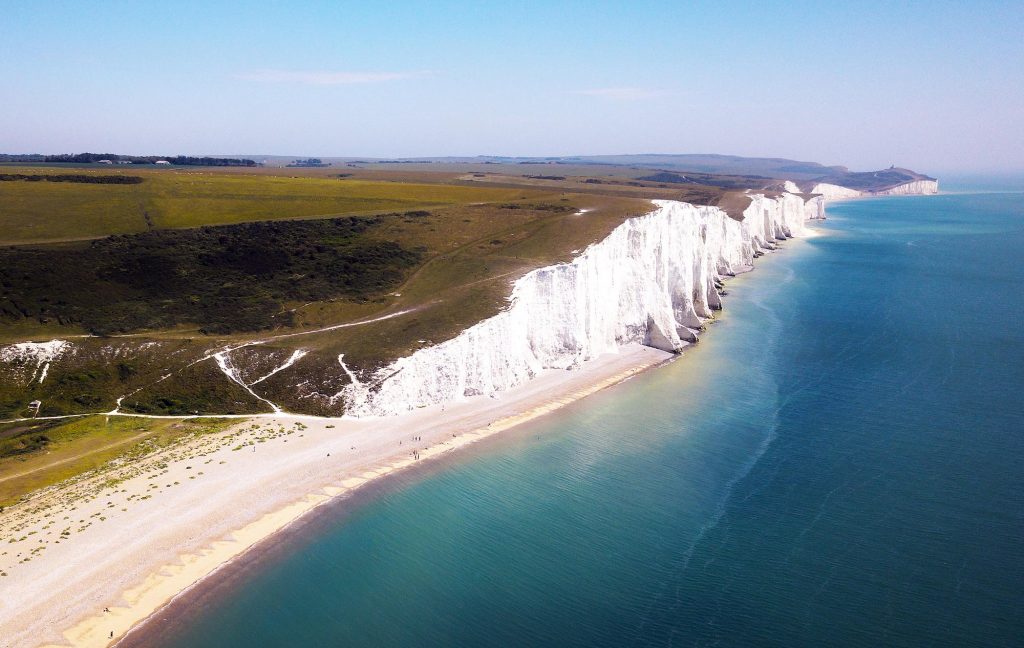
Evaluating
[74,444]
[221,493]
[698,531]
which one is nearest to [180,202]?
[74,444]

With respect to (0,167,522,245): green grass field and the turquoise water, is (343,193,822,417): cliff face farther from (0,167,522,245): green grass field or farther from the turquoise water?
(0,167,522,245): green grass field

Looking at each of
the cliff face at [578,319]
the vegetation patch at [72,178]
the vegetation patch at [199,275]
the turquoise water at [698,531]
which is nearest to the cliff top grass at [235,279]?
the vegetation patch at [199,275]

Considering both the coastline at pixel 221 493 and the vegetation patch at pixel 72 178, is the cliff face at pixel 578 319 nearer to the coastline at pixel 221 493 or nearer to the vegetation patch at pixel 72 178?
the coastline at pixel 221 493

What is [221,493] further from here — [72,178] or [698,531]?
[72,178]

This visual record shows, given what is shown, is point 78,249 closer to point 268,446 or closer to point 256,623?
point 268,446

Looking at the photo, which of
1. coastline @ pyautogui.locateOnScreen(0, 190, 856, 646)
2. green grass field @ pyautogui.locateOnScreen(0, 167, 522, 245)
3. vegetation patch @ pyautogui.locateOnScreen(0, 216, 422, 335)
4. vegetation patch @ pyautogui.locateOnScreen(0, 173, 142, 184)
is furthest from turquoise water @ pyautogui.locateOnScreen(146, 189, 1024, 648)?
vegetation patch @ pyautogui.locateOnScreen(0, 173, 142, 184)
